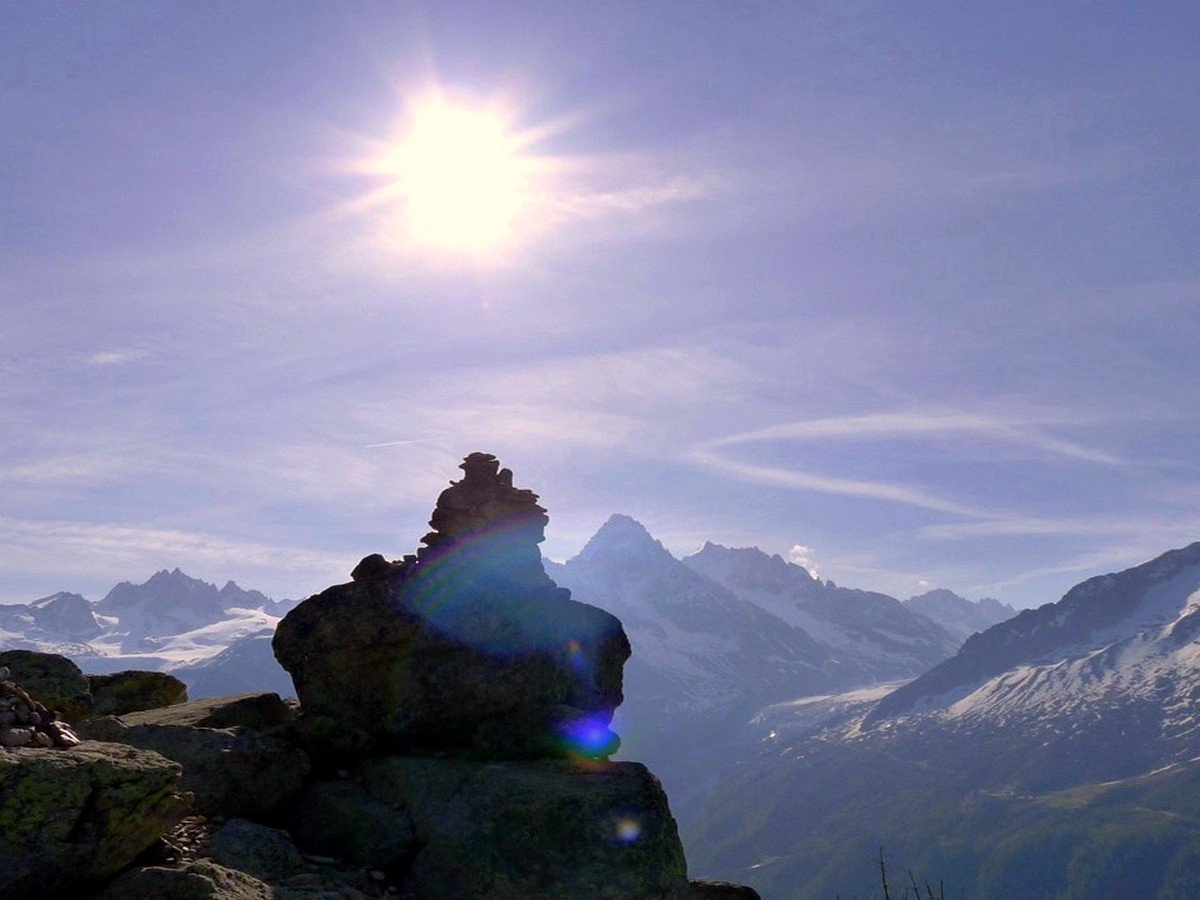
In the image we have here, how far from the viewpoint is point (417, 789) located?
20469 millimetres

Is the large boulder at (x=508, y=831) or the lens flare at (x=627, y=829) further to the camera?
the lens flare at (x=627, y=829)

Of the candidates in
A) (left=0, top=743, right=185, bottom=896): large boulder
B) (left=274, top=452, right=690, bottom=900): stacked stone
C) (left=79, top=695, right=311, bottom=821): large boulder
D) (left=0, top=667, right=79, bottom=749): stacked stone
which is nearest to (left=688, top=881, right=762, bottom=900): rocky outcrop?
→ (left=274, top=452, right=690, bottom=900): stacked stone

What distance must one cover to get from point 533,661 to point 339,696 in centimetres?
487

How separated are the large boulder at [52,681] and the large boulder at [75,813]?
13.1 metres

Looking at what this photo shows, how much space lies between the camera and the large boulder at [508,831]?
18062 millimetres

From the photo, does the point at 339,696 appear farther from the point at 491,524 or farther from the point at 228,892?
the point at 228,892

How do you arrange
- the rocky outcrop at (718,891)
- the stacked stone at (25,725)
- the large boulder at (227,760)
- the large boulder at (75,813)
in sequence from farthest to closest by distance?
the rocky outcrop at (718,891) → the large boulder at (227,760) → the stacked stone at (25,725) → the large boulder at (75,813)

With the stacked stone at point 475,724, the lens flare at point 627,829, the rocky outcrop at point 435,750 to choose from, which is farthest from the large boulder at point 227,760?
the lens flare at point 627,829

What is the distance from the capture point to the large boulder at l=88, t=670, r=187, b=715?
31.5 meters

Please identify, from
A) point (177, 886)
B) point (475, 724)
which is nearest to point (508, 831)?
point (475, 724)

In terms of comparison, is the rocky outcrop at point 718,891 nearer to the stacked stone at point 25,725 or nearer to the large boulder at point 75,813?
the large boulder at point 75,813

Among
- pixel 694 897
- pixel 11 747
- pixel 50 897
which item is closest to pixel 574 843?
pixel 694 897

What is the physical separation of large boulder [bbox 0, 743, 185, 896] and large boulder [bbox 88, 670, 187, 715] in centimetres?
1651

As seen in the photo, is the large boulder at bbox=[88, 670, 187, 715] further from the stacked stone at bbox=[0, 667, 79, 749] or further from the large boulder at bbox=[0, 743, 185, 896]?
the large boulder at bbox=[0, 743, 185, 896]
